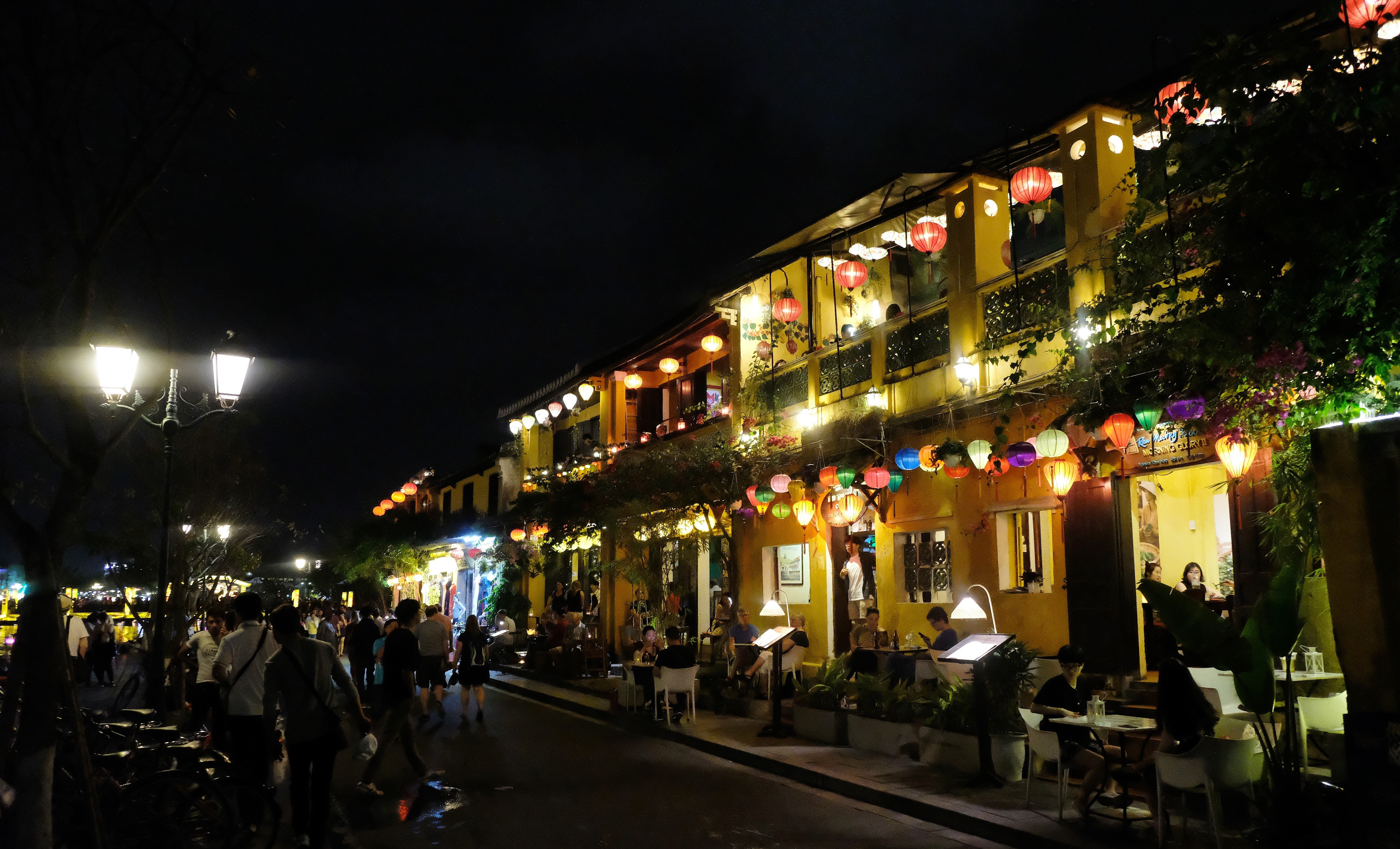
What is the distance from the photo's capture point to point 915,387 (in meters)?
16.0

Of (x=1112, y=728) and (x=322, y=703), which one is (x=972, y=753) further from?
(x=322, y=703)

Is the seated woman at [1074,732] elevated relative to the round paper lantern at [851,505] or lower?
lower

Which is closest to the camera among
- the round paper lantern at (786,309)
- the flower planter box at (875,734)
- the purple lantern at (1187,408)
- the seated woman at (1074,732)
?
the seated woman at (1074,732)

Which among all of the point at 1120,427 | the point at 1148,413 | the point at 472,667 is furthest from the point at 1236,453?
the point at 472,667

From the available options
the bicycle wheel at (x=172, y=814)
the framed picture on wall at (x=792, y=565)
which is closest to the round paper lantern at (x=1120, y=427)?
the framed picture on wall at (x=792, y=565)

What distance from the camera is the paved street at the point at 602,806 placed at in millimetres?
8141

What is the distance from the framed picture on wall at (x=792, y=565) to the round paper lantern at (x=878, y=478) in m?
4.32

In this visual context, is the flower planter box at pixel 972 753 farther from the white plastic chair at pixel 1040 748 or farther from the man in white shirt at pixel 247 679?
the man in white shirt at pixel 247 679

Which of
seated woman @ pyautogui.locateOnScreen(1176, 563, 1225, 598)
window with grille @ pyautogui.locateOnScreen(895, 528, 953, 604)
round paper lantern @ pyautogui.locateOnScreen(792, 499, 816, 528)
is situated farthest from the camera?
round paper lantern @ pyautogui.locateOnScreen(792, 499, 816, 528)

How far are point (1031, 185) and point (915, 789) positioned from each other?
293 inches

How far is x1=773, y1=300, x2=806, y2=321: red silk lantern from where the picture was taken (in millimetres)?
17312

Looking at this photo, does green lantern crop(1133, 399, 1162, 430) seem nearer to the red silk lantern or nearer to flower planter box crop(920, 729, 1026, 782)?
flower planter box crop(920, 729, 1026, 782)

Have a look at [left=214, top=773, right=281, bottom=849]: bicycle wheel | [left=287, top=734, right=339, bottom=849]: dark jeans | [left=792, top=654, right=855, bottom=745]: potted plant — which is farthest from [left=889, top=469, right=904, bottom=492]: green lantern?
[left=214, top=773, right=281, bottom=849]: bicycle wheel

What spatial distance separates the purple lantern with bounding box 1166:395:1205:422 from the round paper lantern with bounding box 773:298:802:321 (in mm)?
8280
